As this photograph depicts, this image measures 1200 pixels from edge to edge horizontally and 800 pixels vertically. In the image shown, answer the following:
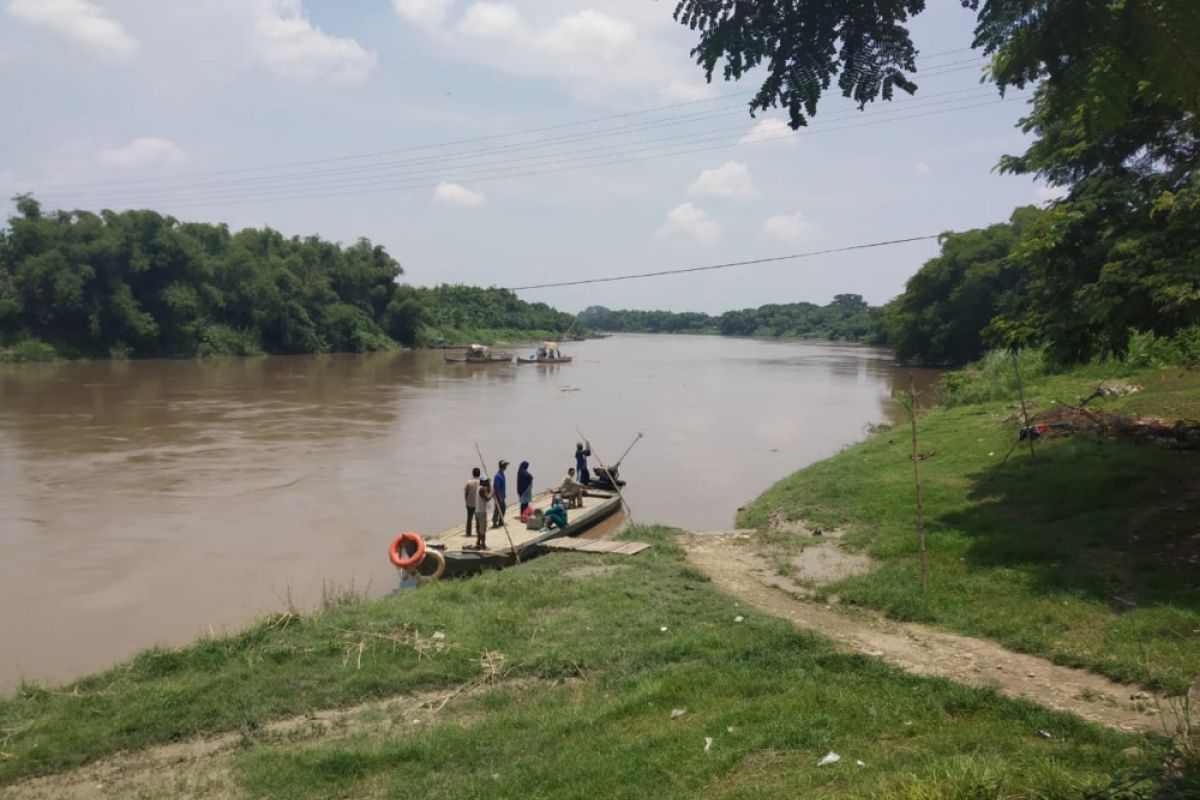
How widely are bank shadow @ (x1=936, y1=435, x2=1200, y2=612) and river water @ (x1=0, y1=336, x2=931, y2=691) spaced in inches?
257

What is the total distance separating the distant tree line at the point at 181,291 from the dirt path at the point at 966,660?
54.5 m

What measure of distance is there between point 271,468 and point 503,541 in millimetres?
11376

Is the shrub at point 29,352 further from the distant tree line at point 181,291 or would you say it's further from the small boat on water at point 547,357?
the small boat on water at point 547,357

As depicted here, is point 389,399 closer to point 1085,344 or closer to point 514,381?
point 514,381

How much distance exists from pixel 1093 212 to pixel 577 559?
339 inches

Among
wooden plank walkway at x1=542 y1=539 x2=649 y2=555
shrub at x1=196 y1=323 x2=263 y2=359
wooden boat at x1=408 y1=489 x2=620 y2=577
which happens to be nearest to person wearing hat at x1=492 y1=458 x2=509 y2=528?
wooden boat at x1=408 y1=489 x2=620 y2=577

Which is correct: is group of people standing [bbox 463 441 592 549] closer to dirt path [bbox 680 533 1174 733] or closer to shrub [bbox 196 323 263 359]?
dirt path [bbox 680 533 1174 733]

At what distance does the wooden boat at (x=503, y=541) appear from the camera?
1293 cm

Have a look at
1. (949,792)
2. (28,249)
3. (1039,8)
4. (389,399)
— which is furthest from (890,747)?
(28,249)

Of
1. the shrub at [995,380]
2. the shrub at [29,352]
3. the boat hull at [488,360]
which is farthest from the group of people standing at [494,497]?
the shrub at [29,352]

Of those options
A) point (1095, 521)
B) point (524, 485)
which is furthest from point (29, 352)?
point (1095, 521)

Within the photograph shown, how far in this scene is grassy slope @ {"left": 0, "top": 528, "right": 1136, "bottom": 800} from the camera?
4.83 metres

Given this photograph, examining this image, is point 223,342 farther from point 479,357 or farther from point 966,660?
point 966,660

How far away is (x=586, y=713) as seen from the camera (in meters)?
6.43
